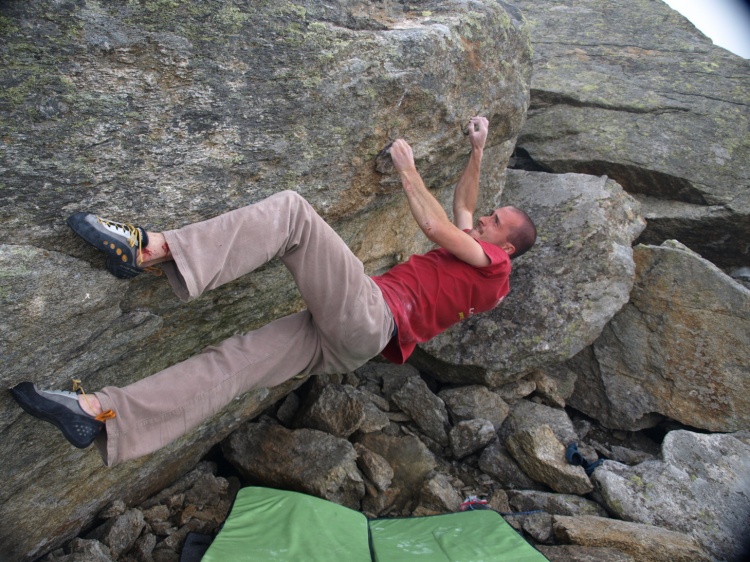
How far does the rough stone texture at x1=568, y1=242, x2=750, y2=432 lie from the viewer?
288 inches

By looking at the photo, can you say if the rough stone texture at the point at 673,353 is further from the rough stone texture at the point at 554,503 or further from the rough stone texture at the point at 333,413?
the rough stone texture at the point at 333,413

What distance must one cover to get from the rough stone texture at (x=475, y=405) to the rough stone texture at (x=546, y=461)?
1.58 feet

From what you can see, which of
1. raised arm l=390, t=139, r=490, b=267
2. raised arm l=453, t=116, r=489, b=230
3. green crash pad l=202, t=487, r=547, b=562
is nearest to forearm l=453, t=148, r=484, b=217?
raised arm l=453, t=116, r=489, b=230

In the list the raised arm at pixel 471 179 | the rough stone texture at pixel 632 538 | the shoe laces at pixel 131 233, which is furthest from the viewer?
the raised arm at pixel 471 179

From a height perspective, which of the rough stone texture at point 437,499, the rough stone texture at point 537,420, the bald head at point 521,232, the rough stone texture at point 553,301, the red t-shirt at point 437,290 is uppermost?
the bald head at point 521,232

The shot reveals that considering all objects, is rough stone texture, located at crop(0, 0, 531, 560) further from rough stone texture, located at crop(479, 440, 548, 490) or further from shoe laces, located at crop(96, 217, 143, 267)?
rough stone texture, located at crop(479, 440, 548, 490)

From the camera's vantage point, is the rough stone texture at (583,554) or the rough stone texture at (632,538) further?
the rough stone texture at (632,538)

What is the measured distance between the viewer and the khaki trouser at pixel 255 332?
381 cm

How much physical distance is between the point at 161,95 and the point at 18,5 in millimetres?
889

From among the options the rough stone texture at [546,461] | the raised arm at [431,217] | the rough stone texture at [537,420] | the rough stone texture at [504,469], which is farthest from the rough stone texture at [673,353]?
the raised arm at [431,217]

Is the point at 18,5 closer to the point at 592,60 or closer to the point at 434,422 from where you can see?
the point at 434,422

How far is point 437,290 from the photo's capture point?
16.4 feet

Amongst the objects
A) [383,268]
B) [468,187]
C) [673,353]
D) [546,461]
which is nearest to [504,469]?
[546,461]

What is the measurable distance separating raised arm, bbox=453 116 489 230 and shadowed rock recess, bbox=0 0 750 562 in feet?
0.53
